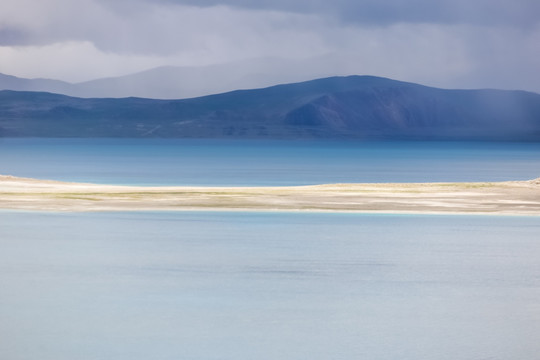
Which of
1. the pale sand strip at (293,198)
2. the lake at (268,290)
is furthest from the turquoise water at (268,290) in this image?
the pale sand strip at (293,198)

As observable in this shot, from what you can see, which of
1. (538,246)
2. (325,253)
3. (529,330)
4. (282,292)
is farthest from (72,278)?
(538,246)

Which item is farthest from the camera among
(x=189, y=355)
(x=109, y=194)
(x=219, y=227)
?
(x=109, y=194)

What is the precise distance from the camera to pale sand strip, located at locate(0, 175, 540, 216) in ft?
125

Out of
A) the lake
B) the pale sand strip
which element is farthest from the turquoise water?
the pale sand strip

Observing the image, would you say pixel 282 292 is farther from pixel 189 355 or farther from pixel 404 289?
pixel 189 355

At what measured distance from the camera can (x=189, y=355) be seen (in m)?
15.1

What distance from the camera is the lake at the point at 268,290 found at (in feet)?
52.2

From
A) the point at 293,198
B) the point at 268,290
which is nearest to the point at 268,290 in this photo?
the point at 268,290

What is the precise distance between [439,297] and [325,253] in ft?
21.4

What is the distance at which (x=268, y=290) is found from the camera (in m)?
20.5

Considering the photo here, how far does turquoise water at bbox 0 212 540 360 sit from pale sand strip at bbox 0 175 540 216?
15.6ft

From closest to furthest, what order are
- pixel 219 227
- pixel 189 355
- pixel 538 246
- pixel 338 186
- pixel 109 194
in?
pixel 189 355, pixel 538 246, pixel 219 227, pixel 109 194, pixel 338 186

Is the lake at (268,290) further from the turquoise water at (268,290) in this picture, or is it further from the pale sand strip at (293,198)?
the pale sand strip at (293,198)

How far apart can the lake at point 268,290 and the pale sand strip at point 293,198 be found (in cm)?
446
